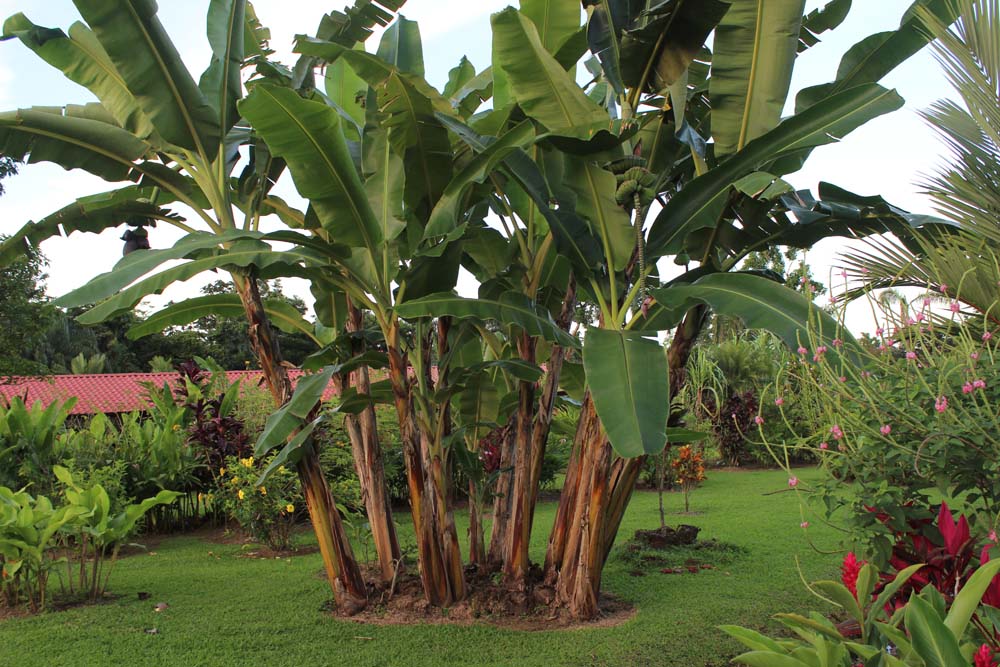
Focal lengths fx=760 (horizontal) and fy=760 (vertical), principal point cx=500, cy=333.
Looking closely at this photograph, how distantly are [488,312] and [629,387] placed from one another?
3.32ft

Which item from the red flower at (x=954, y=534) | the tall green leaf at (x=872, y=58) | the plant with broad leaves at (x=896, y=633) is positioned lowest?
the plant with broad leaves at (x=896, y=633)

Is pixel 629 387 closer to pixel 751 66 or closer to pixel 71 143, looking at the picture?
pixel 751 66

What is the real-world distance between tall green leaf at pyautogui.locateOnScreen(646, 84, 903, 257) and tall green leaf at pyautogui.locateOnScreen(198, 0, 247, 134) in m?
2.93

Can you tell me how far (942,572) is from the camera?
2859mm

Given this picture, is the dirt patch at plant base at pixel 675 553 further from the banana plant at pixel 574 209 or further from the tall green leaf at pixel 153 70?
the tall green leaf at pixel 153 70

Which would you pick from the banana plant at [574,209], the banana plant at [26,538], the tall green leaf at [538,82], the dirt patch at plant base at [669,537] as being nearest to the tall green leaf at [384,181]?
the banana plant at [574,209]

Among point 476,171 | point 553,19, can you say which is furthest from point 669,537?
point 553,19

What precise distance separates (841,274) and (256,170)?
13.1 feet

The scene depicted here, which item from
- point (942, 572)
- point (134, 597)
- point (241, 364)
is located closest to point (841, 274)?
point (942, 572)

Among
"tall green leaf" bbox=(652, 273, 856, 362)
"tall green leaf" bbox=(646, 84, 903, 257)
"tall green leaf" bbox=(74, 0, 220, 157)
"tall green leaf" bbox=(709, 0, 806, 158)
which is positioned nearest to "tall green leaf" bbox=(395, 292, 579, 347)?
"tall green leaf" bbox=(652, 273, 856, 362)

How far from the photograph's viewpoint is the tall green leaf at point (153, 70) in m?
4.31

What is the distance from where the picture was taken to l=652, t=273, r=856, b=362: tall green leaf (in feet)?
11.9

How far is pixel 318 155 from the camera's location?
14.2 ft

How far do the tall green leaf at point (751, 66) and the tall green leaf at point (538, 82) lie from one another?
0.76 metres
